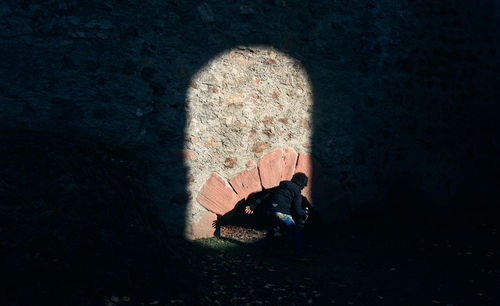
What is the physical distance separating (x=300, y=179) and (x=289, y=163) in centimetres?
20

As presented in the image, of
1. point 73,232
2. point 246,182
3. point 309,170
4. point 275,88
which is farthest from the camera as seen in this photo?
point 309,170

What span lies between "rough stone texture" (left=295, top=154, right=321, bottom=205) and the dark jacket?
1.00 ft

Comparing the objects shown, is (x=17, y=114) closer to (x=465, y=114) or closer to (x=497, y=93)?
(x=465, y=114)

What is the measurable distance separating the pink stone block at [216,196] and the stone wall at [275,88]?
0.26 ft

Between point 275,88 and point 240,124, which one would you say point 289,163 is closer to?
point 240,124

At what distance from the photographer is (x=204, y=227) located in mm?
3445

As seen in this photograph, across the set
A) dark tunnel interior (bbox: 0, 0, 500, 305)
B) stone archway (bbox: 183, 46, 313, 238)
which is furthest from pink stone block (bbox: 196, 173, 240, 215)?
dark tunnel interior (bbox: 0, 0, 500, 305)

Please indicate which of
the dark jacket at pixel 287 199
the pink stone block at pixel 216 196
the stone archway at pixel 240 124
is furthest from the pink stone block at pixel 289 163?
the pink stone block at pixel 216 196

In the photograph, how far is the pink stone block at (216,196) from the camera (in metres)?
3.42

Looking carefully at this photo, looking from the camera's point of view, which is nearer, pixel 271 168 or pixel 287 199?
pixel 287 199

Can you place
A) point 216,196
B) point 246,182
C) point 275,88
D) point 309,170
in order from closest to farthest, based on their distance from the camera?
point 216,196, point 246,182, point 275,88, point 309,170

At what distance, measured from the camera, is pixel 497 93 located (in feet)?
15.3

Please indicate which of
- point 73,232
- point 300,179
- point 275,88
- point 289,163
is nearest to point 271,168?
point 289,163

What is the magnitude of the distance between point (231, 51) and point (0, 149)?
209 cm
